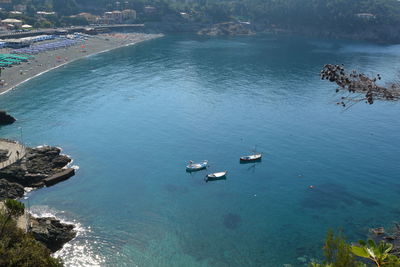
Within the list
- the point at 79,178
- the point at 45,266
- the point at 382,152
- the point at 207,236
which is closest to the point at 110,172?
the point at 79,178

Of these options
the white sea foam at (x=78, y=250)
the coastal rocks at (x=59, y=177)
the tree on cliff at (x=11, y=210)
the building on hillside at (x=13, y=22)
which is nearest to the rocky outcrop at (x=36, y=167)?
the coastal rocks at (x=59, y=177)

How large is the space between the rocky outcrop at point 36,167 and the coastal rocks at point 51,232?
1232 cm

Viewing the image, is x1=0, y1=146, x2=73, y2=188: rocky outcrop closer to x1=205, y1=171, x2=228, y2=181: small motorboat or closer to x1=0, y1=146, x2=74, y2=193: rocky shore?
x1=0, y1=146, x2=74, y2=193: rocky shore

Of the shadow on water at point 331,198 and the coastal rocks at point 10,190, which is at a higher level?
the coastal rocks at point 10,190

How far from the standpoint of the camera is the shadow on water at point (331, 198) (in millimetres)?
56656

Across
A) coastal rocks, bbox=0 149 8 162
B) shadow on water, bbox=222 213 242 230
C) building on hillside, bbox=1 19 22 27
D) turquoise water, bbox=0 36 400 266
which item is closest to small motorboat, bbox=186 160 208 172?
turquoise water, bbox=0 36 400 266

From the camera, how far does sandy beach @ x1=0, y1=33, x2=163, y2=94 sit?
4458 inches

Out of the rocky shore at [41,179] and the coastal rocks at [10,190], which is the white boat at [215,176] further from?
the coastal rocks at [10,190]

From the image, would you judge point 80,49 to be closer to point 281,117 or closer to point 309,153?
point 281,117

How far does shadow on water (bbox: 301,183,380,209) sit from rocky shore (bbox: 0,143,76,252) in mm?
34202

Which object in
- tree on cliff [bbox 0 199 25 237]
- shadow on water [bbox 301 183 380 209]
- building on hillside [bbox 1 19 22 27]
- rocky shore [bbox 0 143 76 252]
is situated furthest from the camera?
building on hillside [bbox 1 19 22 27]

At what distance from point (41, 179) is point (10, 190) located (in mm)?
5946

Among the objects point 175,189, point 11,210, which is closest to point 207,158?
point 175,189

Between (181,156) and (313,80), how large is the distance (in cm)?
7287
